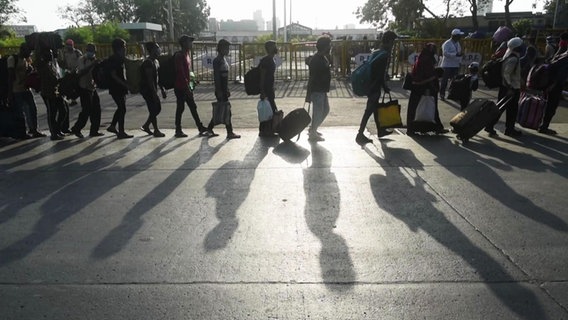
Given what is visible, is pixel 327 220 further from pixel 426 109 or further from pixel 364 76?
pixel 426 109

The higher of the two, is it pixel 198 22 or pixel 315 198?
pixel 198 22

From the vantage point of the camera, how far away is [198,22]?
8656 cm

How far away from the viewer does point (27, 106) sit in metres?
8.27

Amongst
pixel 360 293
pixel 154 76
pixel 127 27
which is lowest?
pixel 360 293

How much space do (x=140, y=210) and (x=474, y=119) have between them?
5431 mm

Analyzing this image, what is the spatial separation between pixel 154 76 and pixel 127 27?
129ft

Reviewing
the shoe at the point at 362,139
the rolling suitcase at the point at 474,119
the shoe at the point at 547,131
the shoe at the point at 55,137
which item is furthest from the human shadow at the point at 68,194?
the shoe at the point at 547,131

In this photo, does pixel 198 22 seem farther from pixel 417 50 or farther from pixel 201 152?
pixel 201 152

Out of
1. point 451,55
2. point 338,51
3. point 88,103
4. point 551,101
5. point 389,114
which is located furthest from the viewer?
point 338,51

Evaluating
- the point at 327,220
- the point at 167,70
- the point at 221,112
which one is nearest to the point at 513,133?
the point at 221,112

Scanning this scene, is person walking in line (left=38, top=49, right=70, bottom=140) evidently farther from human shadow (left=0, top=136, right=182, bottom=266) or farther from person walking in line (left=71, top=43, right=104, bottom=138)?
human shadow (left=0, top=136, right=182, bottom=266)

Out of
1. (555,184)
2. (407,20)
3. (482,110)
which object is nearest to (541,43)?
(482,110)

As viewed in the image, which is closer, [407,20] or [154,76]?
[154,76]

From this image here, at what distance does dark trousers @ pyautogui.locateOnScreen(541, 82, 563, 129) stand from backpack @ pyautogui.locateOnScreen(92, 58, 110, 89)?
25.0ft
